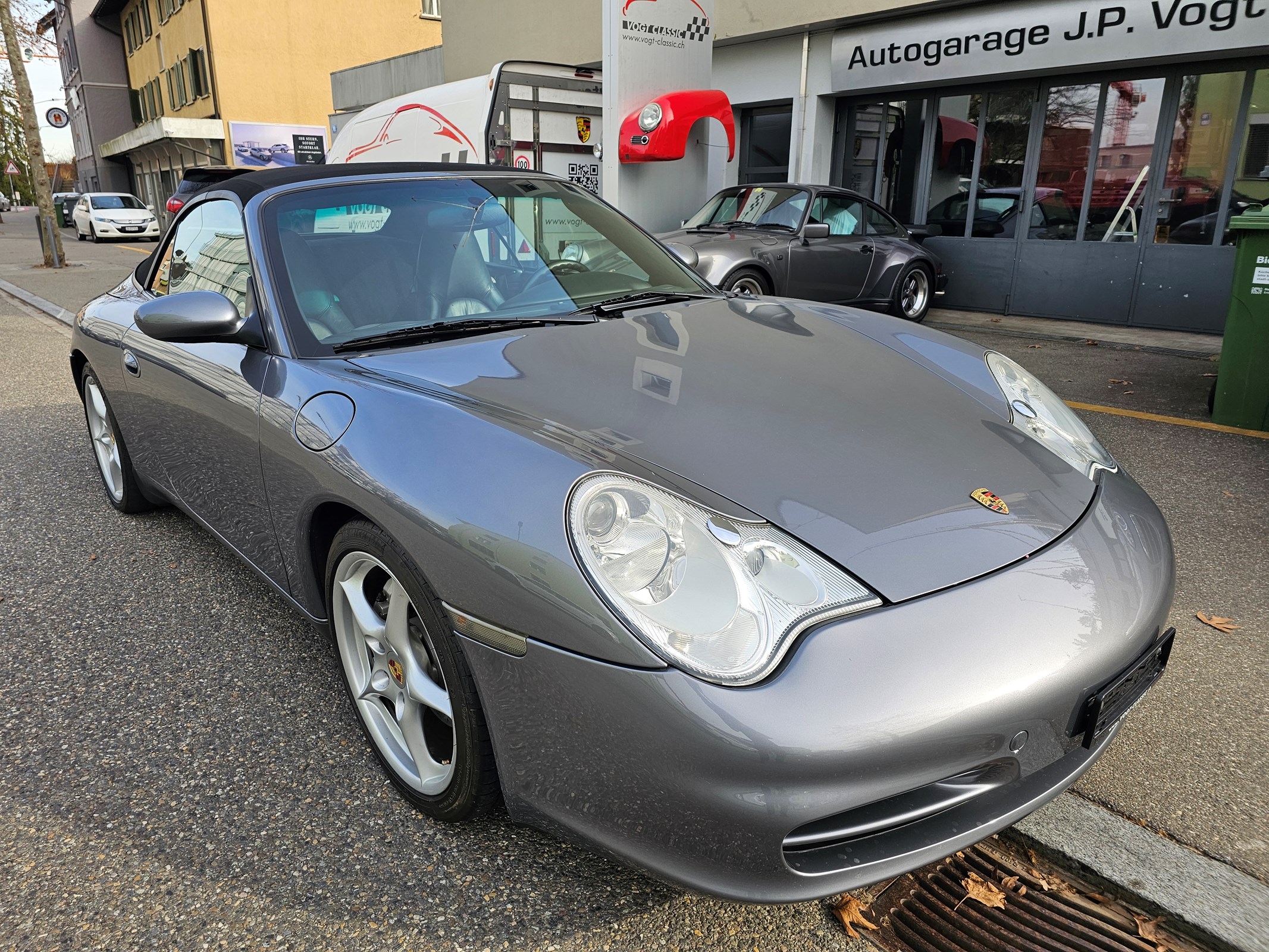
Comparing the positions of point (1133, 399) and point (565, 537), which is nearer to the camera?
point (565, 537)

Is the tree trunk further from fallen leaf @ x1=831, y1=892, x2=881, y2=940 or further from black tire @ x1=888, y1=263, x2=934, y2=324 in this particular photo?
fallen leaf @ x1=831, y1=892, x2=881, y2=940

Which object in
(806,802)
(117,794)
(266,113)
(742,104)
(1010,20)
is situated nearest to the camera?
(806,802)

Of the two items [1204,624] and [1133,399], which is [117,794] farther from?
[1133,399]

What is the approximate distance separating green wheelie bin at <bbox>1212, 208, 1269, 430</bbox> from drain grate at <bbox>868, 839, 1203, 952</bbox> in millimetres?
4307

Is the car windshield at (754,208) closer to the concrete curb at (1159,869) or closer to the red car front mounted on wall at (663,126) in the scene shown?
the red car front mounted on wall at (663,126)

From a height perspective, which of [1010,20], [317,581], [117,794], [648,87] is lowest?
[117,794]

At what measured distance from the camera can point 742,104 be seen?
12312 mm

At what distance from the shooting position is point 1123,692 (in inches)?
66.1

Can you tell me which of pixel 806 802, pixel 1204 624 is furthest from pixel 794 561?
pixel 1204 624

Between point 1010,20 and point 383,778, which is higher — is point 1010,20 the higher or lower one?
the higher one

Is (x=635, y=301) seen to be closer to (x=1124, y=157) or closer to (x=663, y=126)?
(x=663, y=126)

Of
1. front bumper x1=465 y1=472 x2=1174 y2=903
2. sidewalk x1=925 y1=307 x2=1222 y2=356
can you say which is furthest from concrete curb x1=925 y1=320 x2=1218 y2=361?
front bumper x1=465 y1=472 x2=1174 y2=903

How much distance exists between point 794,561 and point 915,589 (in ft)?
0.70

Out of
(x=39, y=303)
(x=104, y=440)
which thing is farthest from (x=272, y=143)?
(x=104, y=440)
